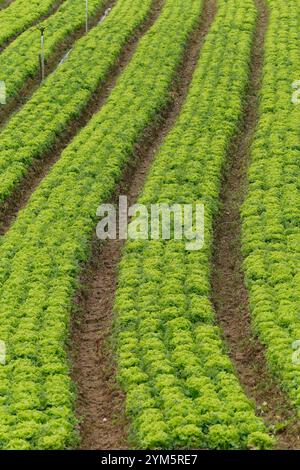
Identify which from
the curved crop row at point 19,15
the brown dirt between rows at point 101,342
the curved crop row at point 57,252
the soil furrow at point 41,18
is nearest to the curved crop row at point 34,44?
the soil furrow at point 41,18

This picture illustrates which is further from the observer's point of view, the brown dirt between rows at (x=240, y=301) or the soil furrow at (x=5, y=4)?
the soil furrow at (x=5, y=4)

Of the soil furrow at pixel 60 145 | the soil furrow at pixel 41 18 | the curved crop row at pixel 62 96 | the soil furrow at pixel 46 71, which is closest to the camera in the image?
the soil furrow at pixel 60 145

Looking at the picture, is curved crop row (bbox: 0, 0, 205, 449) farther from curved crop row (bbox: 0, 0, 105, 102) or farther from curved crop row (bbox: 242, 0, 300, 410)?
curved crop row (bbox: 242, 0, 300, 410)

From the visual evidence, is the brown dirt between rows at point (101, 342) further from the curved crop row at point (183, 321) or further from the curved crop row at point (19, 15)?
the curved crop row at point (19, 15)

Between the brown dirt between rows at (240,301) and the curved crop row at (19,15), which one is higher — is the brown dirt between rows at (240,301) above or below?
below

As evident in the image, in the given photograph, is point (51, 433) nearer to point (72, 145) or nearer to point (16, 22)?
point (72, 145)

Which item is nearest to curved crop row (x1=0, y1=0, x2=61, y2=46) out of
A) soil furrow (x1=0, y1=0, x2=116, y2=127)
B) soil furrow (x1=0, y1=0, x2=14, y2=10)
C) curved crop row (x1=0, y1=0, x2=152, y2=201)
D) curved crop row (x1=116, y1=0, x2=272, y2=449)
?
soil furrow (x1=0, y1=0, x2=14, y2=10)
